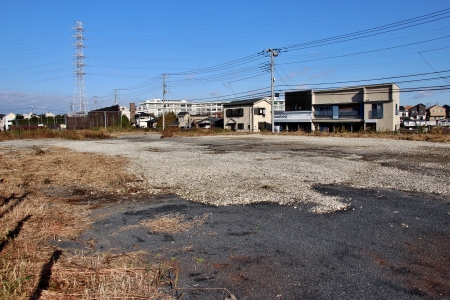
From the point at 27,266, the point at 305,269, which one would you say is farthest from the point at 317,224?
the point at 27,266

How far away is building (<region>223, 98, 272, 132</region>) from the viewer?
52.9 meters

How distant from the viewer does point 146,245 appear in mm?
3520

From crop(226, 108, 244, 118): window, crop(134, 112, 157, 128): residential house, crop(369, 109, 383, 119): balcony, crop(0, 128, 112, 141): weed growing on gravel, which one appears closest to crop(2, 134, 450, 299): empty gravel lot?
crop(0, 128, 112, 141): weed growing on gravel

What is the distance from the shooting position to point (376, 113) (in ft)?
138

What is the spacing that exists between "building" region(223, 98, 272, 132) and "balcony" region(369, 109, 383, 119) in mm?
16103

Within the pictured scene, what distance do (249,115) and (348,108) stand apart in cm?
1535

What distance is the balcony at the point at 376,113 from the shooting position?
41.5 meters

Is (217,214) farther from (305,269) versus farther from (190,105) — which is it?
(190,105)

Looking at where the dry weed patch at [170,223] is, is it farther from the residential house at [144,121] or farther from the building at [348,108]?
the residential house at [144,121]

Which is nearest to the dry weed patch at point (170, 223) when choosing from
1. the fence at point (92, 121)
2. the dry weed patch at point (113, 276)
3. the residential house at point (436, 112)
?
the dry weed patch at point (113, 276)

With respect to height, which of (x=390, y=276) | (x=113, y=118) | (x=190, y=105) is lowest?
(x=390, y=276)

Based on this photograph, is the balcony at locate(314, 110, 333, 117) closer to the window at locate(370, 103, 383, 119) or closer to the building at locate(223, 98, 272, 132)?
the window at locate(370, 103, 383, 119)

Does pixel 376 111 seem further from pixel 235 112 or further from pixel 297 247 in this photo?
pixel 297 247

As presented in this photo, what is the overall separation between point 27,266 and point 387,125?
44.4 m
